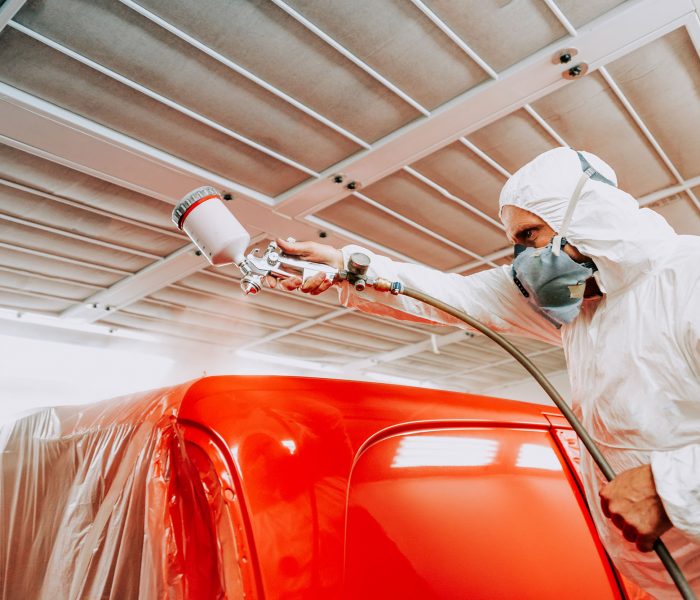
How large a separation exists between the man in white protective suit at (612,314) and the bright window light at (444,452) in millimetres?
281

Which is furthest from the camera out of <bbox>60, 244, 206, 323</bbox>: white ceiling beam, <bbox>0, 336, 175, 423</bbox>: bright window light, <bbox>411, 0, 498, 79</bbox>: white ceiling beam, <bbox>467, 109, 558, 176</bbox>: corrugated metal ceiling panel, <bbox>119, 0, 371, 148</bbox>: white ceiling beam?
<bbox>0, 336, 175, 423</bbox>: bright window light

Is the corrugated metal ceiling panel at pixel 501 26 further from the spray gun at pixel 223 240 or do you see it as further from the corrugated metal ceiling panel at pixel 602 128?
the spray gun at pixel 223 240

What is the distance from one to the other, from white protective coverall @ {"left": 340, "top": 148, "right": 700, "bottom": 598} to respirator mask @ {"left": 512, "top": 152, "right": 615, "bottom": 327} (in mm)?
35

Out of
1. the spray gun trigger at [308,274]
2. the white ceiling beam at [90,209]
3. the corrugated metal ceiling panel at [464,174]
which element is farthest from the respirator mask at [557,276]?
the white ceiling beam at [90,209]

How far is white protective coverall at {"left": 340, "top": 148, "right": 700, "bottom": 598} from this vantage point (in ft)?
4.31

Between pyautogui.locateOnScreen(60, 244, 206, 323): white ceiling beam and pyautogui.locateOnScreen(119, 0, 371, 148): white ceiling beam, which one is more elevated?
pyautogui.locateOnScreen(60, 244, 206, 323): white ceiling beam

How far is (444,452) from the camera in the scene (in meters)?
1.20

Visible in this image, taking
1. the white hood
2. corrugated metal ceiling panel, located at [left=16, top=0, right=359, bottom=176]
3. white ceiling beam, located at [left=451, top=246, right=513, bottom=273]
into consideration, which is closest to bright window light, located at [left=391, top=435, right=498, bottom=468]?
the white hood

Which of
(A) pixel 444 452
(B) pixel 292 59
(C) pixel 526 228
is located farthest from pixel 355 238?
(A) pixel 444 452

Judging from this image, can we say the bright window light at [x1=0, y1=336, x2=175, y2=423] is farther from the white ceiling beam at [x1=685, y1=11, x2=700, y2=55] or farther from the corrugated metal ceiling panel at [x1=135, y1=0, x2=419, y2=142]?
the white ceiling beam at [x1=685, y1=11, x2=700, y2=55]

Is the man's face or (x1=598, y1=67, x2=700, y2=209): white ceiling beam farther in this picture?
(x1=598, y1=67, x2=700, y2=209): white ceiling beam

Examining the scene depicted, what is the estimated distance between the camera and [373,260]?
1.74 m

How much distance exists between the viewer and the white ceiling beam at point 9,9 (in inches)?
113

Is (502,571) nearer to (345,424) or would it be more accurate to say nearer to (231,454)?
(345,424)
